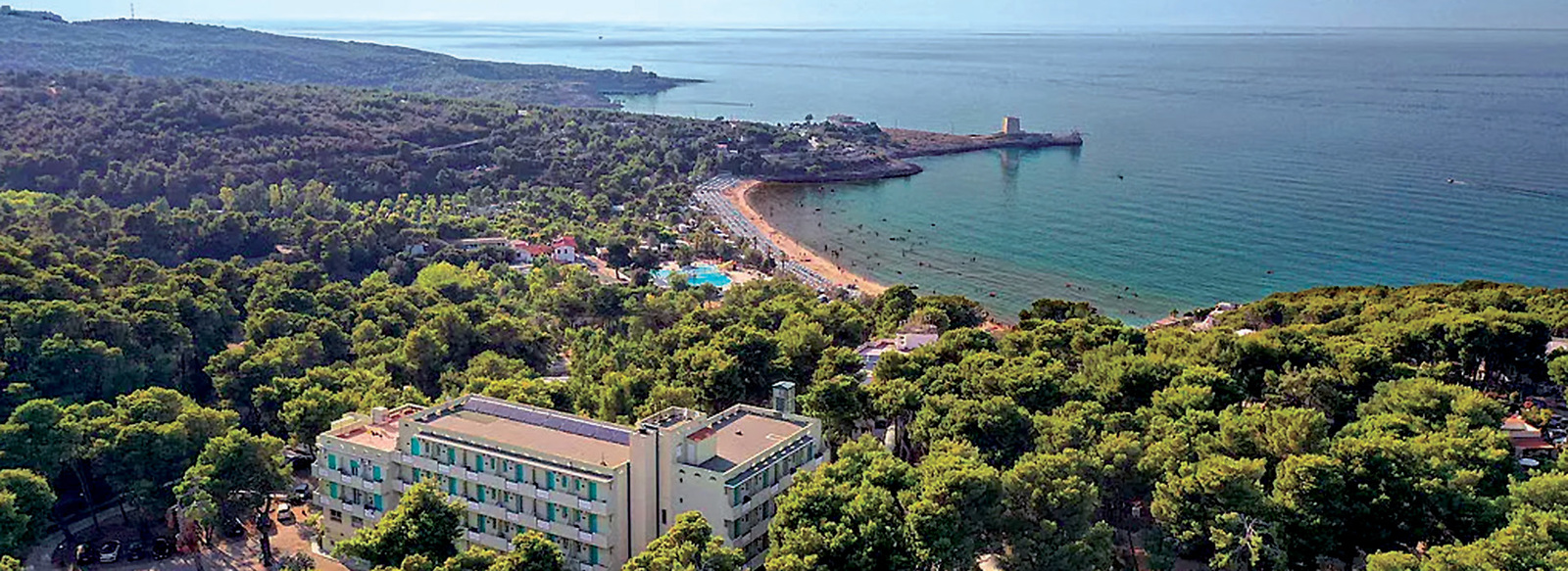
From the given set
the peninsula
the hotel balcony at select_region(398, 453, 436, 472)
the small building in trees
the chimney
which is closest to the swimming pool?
the small building in trees

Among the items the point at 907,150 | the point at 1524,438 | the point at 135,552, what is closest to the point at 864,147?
the point at 907,150

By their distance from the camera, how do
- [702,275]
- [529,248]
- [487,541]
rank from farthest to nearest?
1. [529,248]
2. [702,275]
3. [487,541]

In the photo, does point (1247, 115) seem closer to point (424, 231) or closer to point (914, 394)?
point (424, 231)

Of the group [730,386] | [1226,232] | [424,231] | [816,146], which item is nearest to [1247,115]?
[816,146]

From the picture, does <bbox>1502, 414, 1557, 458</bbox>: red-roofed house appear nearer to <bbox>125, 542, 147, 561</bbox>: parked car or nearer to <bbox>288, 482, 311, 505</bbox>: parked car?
<bbox>288, 482, 311, 505</bbox>: parked car

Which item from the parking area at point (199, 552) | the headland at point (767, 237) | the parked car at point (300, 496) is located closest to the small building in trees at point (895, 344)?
the parked car at point (300, 496)

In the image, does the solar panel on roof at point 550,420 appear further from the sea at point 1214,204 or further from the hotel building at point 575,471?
the sea at point 1214,204

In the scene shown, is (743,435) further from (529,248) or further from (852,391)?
(529,248)
